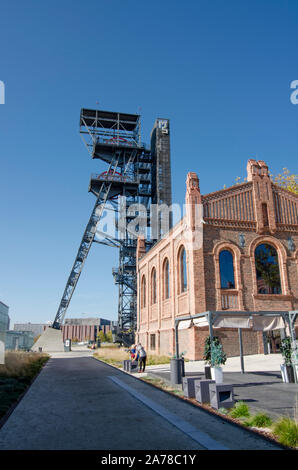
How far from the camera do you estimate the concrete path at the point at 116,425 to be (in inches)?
249

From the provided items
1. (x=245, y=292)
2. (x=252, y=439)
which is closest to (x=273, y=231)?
(x=245, y=292)

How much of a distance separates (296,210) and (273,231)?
2971 millimetres

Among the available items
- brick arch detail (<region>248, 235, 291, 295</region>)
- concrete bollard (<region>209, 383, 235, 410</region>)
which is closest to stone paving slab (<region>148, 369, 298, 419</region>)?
concrete bollard (<region>209, 383, 235, 410</region>)

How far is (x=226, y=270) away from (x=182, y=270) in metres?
3.50

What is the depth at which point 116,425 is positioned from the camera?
25.2 feet

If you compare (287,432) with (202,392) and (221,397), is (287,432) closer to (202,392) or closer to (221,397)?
(221,397)

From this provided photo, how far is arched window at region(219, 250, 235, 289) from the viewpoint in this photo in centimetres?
2375

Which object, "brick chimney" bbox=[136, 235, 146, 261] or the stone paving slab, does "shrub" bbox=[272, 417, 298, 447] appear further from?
"brick chimney" bbox=[136, 235, 146, 261]

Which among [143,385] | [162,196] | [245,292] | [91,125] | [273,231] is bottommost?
[143,385]

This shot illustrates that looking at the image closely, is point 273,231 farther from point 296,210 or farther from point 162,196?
point 162,196

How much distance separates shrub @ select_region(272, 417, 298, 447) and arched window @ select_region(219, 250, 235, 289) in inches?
668

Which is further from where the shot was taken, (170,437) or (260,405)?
(260,405)

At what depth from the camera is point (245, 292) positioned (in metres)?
23.8

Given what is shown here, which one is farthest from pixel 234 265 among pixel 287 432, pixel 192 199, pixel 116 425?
pixel 287 432
